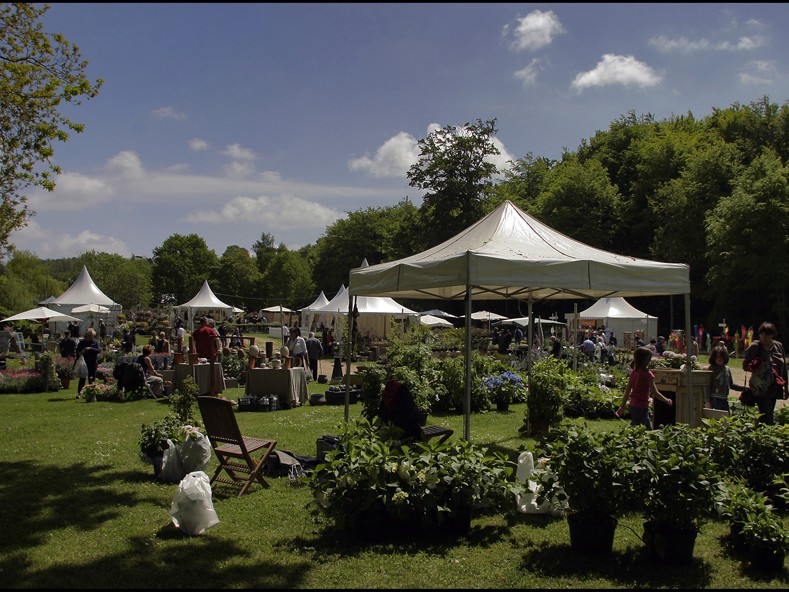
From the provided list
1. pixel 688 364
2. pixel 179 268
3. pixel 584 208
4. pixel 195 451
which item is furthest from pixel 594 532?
pixel 179 268

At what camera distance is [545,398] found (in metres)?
9.28

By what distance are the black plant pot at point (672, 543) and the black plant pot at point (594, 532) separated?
0.28 m

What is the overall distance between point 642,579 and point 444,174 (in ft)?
130

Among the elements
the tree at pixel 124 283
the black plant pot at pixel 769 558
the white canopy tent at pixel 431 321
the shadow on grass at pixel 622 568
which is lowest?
the shadow on grass at pixel 622 568

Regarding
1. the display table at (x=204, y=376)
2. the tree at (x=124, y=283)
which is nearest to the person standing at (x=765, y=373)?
the display table at (x=204, y=376)

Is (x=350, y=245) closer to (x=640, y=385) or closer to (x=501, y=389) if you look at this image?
(x=501, y=389)

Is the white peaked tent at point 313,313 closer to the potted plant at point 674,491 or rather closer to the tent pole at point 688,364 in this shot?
the tent pole at point 688,364

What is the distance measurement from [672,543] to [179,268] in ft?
277

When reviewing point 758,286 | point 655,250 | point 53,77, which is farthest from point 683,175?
point 53,77

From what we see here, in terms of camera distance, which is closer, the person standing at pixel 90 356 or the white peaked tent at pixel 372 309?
the person standing at pixel 90 356

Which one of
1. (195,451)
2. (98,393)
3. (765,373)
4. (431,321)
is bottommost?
(98,393)

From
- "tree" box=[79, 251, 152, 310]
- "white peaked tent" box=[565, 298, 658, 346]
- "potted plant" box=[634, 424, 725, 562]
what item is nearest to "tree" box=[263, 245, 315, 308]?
"tree" box=[79, 251, 152, 310]

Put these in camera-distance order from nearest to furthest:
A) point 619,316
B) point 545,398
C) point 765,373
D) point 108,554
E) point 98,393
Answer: point 108,554 < point 765,373 < point 545,398 < point 98,393 < point 619,316

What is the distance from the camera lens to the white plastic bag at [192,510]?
510cm
